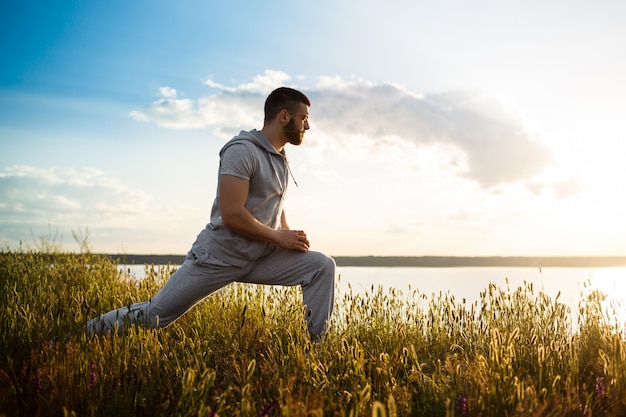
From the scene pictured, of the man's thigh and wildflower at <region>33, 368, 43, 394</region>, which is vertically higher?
the man's thigh

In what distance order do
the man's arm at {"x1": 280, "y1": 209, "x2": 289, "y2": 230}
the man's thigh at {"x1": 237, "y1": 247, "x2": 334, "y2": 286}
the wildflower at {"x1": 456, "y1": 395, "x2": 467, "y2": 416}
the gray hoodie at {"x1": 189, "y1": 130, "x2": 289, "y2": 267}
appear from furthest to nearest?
the man's arm at {"x1": 280, "y1": 209, "x2": 289, "y2": 230}, the man's thigh at {"x1": 237, "y1": 247, "x2": 334, "y2": 286}, the gray hoodie at {"x1": 189, "y1": 130, "x2": 289, "y2": 267}, the wildflower at {"x1": 456, "y1": 395, "x2": 467, "y2": 416}

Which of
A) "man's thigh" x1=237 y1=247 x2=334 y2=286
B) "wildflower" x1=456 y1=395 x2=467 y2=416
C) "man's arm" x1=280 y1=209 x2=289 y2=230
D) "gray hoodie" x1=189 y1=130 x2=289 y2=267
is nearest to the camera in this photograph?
"wildflower" x1=456 y1=395 x2=467 y2=416

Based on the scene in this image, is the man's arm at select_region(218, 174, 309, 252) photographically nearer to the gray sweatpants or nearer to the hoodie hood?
the gray sweatpants

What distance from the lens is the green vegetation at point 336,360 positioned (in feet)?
7.40

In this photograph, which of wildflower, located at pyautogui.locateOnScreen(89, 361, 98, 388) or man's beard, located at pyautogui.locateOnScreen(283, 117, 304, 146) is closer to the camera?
wildflower, located at pyautogui.locateOnScreen(89, 361, 98, 388)

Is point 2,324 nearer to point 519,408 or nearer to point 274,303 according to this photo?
point 274,303

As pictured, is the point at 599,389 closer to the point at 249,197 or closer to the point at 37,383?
the point at 249,197

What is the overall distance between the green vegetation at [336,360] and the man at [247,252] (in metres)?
0.23

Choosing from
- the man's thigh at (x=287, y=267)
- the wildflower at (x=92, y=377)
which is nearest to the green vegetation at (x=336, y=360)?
the wildflower at (x=92, y=377)

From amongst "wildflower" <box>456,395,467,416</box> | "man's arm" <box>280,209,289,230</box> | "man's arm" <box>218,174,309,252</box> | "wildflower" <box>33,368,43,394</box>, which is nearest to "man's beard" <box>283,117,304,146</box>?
"man's arm" <box>218,174,309,252</box>

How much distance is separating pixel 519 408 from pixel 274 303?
3721 mm

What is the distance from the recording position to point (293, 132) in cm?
421

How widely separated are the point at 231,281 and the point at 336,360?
4.21 feet

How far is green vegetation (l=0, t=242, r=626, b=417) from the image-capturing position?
7.40 feet
